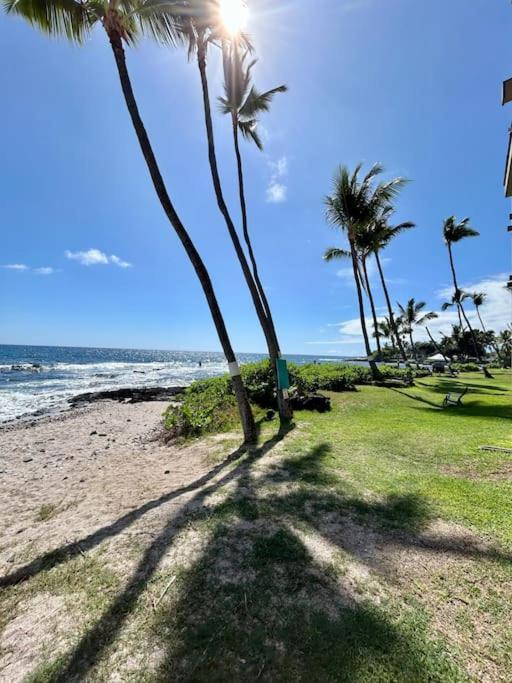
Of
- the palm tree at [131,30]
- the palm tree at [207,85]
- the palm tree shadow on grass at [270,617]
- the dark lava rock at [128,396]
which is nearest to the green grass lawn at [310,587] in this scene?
the palm tree shadow on grass at [270,617]

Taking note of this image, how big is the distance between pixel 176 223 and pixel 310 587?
6529 millimetres

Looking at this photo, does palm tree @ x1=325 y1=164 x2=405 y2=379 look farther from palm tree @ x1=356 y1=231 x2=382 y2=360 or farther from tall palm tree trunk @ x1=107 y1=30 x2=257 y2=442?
tall palm tree trunk @ x1=107 y1=30 x2=257 y2=442

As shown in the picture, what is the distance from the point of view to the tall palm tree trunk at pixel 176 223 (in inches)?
249

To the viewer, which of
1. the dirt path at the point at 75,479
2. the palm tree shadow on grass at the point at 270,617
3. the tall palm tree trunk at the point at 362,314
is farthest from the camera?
the tall palm tree trunk at the point at 362,314

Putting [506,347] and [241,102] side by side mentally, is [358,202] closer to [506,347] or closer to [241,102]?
[241,102]

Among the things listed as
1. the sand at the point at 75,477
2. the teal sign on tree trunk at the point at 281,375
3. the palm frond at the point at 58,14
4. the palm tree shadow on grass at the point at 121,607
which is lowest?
Answer: the sand at the point at 75,477

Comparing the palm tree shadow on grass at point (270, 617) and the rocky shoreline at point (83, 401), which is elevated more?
the palm tree shadow on grass at point (270, 617)

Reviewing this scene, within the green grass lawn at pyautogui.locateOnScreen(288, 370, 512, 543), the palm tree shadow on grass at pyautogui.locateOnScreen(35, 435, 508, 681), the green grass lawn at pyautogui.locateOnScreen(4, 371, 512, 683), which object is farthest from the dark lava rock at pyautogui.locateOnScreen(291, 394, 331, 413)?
the palm tree shadow on grass at pyautogui.locateOnScreen(35, 435, 508, 681)

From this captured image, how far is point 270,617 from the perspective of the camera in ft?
7.29

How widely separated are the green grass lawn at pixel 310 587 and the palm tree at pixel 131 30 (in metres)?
3.37

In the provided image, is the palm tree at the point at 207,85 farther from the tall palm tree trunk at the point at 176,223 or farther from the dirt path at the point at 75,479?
the dirt path at the point at 75,479

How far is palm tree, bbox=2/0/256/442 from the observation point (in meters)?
6.04

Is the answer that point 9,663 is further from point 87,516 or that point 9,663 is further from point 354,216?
point 354,216

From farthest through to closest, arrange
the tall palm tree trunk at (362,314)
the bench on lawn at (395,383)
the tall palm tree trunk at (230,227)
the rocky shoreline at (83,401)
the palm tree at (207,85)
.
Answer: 1. the tall palm tree trunk at (362,314)
2. the bench on lawn at (395,383)
3. the rocky shoreline at (83,401)
4. the tall palm tree trunk at (230,227)
5. the palm tree at (207,85)
